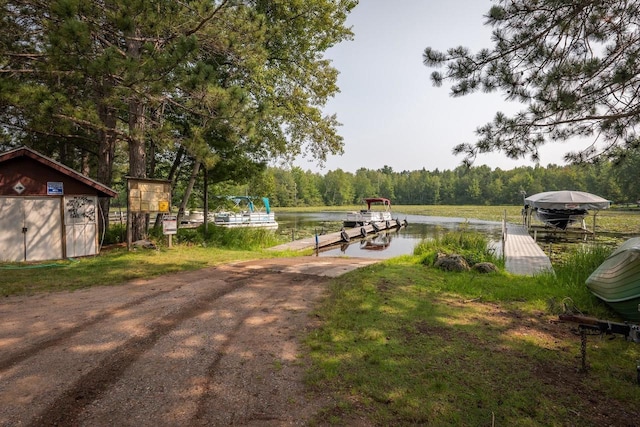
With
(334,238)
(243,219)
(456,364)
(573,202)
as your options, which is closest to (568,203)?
(573,202)

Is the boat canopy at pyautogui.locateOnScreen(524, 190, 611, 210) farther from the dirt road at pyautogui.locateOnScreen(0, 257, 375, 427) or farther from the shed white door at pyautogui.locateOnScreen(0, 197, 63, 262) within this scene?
the shed white door at pyautogui.locateOnScreen(0, 197, 63, 262)

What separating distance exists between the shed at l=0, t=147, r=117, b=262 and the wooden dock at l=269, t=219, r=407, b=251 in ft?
23.6

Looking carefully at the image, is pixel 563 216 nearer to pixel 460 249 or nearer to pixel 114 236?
pixel 460 249

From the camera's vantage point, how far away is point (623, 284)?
501 centimetres

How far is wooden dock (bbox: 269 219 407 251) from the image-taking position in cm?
1609

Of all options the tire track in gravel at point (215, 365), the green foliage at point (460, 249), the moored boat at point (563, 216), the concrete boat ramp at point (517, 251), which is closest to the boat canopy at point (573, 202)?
the concrete boat ramp at point (517, 251)

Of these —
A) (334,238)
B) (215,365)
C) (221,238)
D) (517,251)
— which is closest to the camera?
(215,365)

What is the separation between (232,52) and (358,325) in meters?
9.87

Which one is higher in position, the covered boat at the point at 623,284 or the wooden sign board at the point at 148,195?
the wooden sign board at the point at 148,195

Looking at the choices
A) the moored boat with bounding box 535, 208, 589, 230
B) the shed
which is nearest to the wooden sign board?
the shed

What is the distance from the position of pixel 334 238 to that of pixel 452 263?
12403 mm

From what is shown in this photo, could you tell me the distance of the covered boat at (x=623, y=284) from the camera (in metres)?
4.80

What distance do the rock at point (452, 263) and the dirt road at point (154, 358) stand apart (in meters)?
4.19

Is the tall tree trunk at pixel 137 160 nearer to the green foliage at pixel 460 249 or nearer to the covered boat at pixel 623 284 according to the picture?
the green foliage at pixel 460 249
